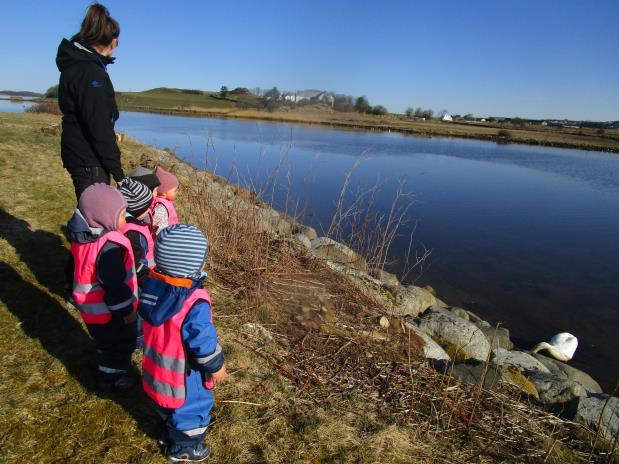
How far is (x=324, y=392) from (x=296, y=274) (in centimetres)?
205

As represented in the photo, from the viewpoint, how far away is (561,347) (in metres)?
6.32

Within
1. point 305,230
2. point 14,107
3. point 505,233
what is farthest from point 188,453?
point 14,107

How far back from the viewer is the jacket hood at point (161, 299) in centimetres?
186

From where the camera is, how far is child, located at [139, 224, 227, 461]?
1867 millimetres

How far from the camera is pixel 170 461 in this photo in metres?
2.18

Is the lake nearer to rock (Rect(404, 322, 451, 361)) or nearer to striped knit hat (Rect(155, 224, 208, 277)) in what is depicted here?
rock (Rect(404, 322, 451, 361))

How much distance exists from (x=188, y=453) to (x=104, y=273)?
110 cm

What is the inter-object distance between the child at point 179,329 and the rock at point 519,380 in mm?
3113

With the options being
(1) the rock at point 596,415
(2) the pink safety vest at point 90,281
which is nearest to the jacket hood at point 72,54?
(2) the pink safety vest at point 90,281

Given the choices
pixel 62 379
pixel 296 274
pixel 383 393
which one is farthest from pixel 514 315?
pixel 62 379

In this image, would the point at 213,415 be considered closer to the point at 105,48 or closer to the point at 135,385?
the point at 135,385

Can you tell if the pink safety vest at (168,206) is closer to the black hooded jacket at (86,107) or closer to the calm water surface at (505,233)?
the black hooded jacket at (86,107)

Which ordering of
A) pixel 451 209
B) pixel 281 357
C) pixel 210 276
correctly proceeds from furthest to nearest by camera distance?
pixel 451 209
pixel 210 276
pixel 281 357

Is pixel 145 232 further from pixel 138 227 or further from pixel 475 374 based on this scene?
pixel 475 374
